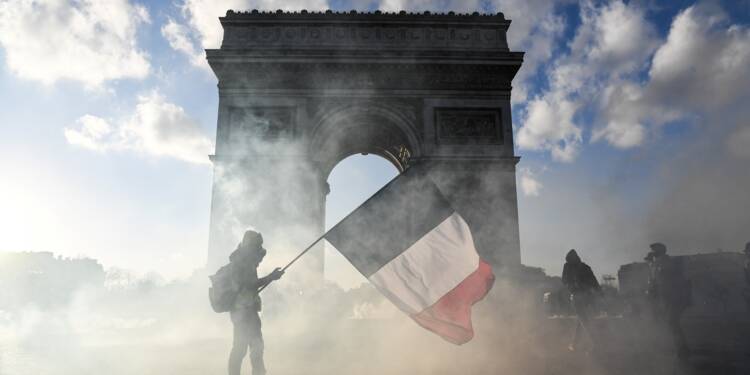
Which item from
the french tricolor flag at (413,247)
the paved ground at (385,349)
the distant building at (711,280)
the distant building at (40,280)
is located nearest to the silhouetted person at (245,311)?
the french tricolor flag at (413,247)

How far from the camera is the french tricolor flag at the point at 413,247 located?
13.6ft

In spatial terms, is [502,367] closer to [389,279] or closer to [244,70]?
[389,279]

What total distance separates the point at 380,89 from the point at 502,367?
29.5ft

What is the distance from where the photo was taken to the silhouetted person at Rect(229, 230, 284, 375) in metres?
4.25

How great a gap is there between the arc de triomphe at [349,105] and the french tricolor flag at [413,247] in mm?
8197

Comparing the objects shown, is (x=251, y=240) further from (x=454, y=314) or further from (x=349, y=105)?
(x=349, y=105)

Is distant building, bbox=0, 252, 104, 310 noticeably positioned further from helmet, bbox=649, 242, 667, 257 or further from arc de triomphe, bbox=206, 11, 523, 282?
helmet, bbox=649, 242, 667, 257

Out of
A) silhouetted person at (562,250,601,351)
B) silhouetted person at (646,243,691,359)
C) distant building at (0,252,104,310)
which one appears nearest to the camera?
silhouetted person at (646,243,691,359)

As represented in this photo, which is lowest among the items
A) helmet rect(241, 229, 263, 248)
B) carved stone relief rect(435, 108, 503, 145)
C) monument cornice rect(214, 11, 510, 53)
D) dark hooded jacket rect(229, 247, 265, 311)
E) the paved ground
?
the paved ground

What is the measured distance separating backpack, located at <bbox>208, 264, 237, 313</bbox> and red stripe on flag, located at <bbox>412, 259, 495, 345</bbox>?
65.9 inches

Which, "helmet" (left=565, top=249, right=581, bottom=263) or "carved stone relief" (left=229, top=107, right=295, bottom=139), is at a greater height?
"carved stone relief" (left=229, top=107, right=295, bottom=139)

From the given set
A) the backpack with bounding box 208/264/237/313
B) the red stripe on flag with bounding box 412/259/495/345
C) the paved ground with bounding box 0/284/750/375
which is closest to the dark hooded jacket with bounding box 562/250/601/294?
the paved ground with bounding box 0/284/750/375

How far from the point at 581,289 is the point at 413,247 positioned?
3835mm

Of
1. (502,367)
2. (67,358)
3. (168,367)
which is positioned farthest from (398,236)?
(67,358)
